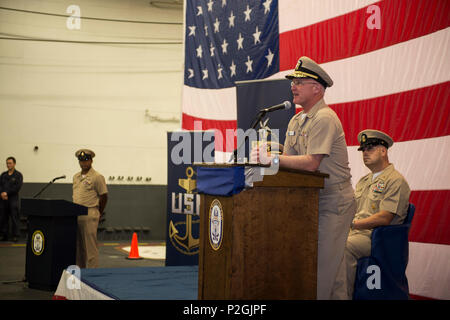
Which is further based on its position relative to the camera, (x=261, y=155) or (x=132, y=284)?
(x=132, y=284)

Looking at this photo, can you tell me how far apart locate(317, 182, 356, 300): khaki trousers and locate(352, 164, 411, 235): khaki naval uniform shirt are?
939 millimetres

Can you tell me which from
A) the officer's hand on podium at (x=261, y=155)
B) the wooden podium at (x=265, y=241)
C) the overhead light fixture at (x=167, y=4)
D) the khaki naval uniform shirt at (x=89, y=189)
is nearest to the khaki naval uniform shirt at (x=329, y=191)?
the wooden podium at (x=265, y=241)

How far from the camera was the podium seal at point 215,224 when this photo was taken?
266 centimetres

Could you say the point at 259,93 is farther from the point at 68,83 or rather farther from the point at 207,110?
the point at 68,83

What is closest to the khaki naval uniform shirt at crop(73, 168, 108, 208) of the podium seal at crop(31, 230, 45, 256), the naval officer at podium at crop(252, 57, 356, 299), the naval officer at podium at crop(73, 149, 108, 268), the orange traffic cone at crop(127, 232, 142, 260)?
the naval officer at podium at crop(73, 149, 108, 268)

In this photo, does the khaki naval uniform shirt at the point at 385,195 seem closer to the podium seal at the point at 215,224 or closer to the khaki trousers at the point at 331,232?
the khaki trousers at the point at 331,232

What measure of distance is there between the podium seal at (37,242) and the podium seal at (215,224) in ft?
11.7

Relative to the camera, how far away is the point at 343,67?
4902mm

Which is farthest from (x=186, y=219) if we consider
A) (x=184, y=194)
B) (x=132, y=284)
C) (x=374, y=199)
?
Answer: (x=374, y=199)

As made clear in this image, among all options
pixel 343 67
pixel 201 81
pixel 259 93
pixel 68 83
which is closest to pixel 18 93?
pixel 68 83

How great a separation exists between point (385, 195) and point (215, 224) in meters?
→ 1.59

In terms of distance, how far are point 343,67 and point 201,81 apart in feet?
8.01

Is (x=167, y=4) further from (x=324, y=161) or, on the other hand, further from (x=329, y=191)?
(x=329, y=191)

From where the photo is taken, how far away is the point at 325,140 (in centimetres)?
293
